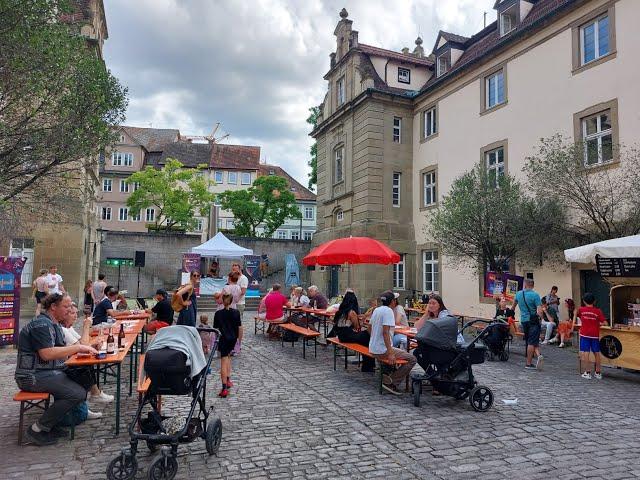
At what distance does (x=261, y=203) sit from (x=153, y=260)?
1694 centimetres

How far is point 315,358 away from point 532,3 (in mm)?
17925

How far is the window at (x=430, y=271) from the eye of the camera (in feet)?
77.2

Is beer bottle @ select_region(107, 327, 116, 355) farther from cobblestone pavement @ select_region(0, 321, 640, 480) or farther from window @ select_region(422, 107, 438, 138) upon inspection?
window @ select_region(422, 107, 438, 138)

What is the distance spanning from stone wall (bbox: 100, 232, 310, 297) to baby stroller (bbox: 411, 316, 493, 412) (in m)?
25.4

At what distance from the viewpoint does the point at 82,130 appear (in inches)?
437

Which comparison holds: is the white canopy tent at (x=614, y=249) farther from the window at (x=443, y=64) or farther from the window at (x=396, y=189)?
the window at (x=443, y=64)

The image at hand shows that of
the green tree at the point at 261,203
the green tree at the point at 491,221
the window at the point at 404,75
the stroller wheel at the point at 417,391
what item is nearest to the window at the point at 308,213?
the green tree at the point at 261,203

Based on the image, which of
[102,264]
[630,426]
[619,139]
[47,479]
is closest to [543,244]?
[619,139]

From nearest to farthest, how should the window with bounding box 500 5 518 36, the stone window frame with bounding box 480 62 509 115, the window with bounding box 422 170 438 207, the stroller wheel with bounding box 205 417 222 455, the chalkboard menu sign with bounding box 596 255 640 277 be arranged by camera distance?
the stroller wheel with bounding box 205 417 222 455
the chalkboard menu sign with bounding box 596 255 640 277
the stone window frame with bounding box 480 62 509 115
the window with bounding box 500 5 518 36
the window with bounding box 422 170 438 207

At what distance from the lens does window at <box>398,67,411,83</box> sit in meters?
26.6

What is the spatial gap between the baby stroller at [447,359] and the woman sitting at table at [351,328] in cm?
217

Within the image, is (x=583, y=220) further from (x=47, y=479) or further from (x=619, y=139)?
(x=47, y=479)

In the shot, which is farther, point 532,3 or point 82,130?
point 532,3

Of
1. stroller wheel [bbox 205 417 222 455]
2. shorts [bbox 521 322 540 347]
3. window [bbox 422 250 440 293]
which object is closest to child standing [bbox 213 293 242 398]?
stroller wheel [bbox 205 417 222 455]
